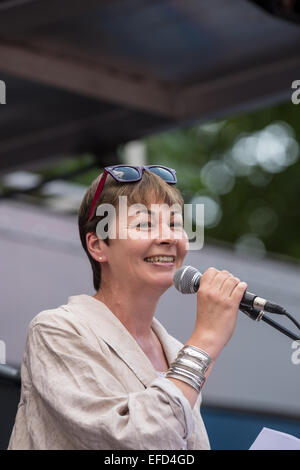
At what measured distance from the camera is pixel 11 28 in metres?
3.94

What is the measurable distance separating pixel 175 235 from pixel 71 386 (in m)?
0.53

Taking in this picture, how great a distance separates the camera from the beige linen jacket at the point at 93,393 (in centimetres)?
187

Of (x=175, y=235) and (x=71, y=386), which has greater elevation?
(x=175, y=235)

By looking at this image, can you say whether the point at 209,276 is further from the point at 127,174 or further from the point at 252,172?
the point at 252,172

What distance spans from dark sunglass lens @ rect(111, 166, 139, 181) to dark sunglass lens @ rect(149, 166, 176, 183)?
3.1 inches

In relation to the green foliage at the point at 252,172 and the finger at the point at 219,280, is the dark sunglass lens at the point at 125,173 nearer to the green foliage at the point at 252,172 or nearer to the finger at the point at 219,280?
the finger at the point at 219,280

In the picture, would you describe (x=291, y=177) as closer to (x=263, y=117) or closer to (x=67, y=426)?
(x=263, y=117)

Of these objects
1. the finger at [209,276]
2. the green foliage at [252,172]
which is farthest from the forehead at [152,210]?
the green foliage at [252,172]

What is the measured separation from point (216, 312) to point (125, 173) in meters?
0.49

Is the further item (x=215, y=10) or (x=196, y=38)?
(x=196, y=38)

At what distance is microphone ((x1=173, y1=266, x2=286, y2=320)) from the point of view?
6.83 ft

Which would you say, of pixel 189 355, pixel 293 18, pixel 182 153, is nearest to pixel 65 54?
pixel 293 18

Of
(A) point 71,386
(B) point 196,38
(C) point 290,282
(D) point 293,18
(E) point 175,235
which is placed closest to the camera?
(A) point 71,386
